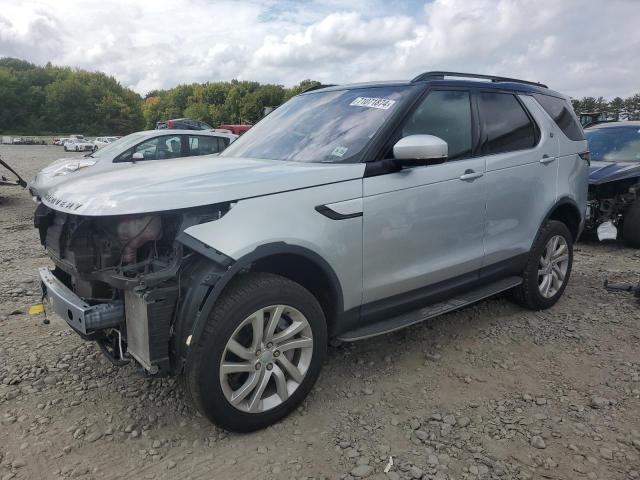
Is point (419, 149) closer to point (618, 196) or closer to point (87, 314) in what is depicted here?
point (87, 314)

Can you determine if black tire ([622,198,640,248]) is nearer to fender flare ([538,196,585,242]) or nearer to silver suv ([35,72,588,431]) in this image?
fender flare ([538,196,585,242])

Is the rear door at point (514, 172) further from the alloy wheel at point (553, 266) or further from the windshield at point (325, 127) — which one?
the windshield at point (325, 127)

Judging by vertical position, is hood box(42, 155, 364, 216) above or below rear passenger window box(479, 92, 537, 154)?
below

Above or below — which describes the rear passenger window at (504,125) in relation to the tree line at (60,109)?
below

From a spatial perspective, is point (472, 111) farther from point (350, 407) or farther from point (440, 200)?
point (350, 407)

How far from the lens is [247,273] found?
8.85 feet

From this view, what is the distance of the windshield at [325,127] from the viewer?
3.23m

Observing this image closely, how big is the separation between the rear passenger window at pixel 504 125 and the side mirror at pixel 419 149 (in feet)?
3.09

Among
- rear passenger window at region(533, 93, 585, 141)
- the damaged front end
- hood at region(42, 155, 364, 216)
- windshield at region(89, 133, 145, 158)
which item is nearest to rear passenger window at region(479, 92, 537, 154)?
rear passenger window at region(533, 93, 585, 141)

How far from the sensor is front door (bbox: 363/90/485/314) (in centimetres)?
308

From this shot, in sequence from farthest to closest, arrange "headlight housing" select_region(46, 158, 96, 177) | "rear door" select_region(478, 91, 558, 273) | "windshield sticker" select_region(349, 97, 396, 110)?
"headlight housing" select_region(46, 158, 96, 177) → "rear door" select_region(478, 91, 558, 273) → "windshield sticker" select_region(349, 97, 396, 110)

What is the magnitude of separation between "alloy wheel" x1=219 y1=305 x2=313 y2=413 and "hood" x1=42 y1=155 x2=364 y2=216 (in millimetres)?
651

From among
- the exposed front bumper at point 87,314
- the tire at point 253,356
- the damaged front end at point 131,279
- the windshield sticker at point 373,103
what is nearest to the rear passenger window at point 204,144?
the windshield sticker at point 373,103

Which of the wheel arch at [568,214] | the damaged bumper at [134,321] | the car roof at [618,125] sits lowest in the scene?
the damaged bumper at [134,321]
